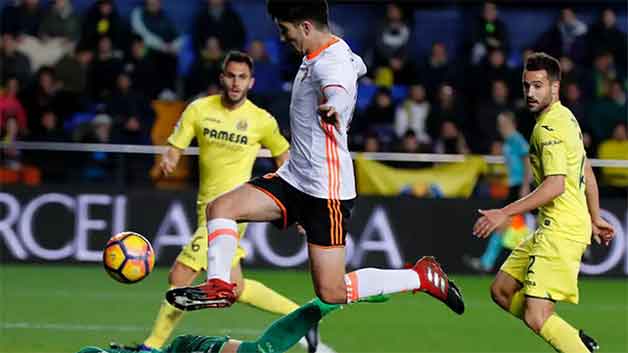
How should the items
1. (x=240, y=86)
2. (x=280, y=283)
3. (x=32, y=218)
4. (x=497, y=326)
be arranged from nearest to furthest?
(x=240, y=86) < (x=497, y=326) < (x=280, y=283) < (x=32, y=218)

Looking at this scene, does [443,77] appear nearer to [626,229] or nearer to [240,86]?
[626,229]

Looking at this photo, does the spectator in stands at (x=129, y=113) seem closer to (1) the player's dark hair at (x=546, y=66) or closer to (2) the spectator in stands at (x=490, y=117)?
(2) the spectator in stands at (x=490, y=117)

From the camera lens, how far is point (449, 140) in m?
16.0

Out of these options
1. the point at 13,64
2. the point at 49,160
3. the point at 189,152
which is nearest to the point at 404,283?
the point at 189,152

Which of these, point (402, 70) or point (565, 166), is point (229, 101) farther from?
point (402, 70)

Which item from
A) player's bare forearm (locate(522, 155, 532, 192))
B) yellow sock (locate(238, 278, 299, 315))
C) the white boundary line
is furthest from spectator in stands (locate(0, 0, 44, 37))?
yellow sock (locate(238, 278, 299, 315))

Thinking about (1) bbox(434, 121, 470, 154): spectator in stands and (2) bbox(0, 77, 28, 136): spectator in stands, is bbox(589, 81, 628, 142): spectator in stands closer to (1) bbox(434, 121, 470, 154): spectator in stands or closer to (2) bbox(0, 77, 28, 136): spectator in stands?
(1) bbox(434, 121, 470, 154): spectator in stands

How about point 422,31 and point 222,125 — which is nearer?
point 222,125

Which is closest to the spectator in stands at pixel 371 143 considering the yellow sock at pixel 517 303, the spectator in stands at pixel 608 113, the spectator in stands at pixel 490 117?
the spectator in stands at pixel 490 117

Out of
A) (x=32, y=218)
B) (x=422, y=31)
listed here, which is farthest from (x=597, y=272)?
(x=32, y=218)

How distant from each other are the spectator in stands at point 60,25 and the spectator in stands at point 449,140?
4539mm

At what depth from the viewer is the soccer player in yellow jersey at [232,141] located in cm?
935

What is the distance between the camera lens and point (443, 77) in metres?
16.7

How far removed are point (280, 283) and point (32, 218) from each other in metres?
2.82
